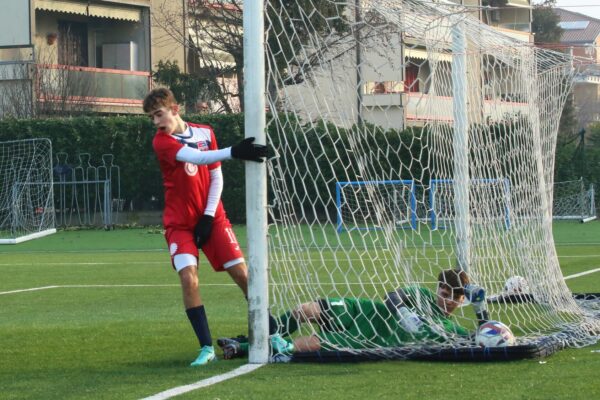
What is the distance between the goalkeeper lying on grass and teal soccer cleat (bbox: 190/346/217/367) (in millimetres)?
172

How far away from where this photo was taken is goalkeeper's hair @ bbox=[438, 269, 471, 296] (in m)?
7.88

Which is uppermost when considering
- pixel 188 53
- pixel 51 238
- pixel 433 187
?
pixel 188 53

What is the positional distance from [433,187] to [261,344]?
4583mm

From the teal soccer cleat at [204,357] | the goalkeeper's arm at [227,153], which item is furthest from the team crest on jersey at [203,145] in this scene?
the teal soccer cleat at [204,357]

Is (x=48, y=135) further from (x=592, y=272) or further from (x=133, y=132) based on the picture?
(x=592, y=272)

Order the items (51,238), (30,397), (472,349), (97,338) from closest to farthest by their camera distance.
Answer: (30,397) < (472,349) < (97,338) < (51,238)

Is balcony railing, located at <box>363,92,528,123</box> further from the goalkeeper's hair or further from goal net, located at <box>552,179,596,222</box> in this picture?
goal net, located at <box>552,179,596,222</box>

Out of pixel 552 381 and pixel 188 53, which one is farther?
pixel 188 53

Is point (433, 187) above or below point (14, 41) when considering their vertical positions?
below

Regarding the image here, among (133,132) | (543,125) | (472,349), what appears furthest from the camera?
(133,132)

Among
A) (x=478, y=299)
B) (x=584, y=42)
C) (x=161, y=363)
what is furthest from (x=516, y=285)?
(x=584, y=42)

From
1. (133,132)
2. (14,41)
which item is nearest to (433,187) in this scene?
(133,132)

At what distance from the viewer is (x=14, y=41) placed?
38.2 m

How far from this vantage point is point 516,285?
951 cm
